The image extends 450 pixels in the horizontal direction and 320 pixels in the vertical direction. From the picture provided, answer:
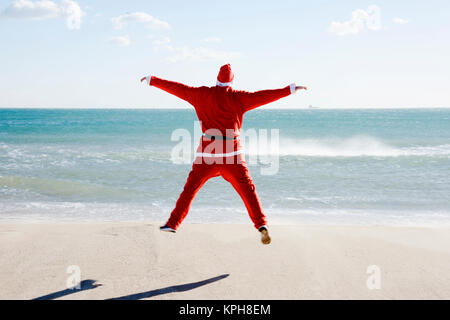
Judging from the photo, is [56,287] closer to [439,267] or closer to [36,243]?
[36,243]

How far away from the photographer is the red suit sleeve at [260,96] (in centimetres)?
420

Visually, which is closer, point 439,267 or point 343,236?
point 439,267

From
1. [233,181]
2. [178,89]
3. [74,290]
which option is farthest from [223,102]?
[74,290]

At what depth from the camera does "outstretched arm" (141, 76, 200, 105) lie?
14.0 ft

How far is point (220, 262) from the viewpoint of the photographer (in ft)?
14.6

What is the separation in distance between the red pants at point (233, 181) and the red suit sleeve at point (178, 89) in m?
0.67

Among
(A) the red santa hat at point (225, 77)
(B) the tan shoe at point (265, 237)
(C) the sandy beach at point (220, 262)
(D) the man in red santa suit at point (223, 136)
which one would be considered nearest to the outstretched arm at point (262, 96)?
(D) the man in red santa suit at point (223, 136)

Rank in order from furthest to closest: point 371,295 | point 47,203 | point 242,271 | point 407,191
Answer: point 407,191
point 47,203
point 242,271
point 371,295

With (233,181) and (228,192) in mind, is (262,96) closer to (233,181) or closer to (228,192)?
(233,181)

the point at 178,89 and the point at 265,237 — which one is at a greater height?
the point at 178,89

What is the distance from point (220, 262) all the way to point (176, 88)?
190cm
